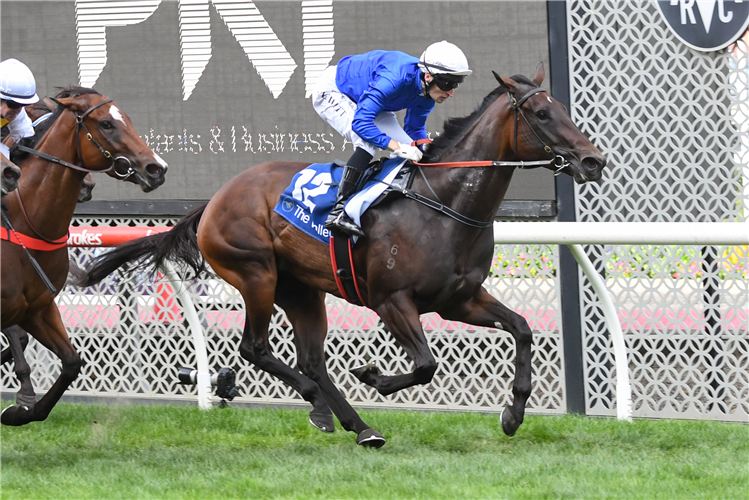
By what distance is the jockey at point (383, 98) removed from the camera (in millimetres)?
4309

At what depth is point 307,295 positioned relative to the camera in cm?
507

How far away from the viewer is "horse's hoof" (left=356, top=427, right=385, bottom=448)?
14.8 ft

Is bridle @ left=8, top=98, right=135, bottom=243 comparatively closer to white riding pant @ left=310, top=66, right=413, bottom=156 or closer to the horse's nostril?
the horse's nostril

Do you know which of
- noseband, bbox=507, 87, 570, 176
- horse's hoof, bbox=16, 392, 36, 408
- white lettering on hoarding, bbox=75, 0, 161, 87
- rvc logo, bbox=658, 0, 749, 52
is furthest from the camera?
white lettering on hoarding, bbox=75, 0, 161, 87

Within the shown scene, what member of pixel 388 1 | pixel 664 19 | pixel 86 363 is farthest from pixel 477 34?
pixel 86 363

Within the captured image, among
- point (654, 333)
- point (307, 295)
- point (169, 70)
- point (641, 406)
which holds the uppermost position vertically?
point (169, 70)

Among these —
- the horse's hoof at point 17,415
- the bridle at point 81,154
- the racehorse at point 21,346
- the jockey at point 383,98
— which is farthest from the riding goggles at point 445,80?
the horse's hoof at point 17,415

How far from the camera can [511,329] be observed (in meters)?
4.34

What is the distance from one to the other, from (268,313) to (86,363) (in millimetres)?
1948

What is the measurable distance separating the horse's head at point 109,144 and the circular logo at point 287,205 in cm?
69

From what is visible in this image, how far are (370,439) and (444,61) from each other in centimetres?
173

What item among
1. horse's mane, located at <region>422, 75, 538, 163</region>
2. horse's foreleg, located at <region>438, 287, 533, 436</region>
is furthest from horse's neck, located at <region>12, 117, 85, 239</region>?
horse's foreleg, located at <region>438, 287, 533, 436</region>

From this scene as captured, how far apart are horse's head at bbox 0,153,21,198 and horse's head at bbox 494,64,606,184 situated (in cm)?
200

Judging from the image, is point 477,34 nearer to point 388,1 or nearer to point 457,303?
point 388,1
